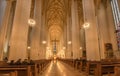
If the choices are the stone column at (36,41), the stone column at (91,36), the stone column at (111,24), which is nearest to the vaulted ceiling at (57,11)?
the stone column at (36,41)

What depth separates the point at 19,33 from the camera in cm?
916

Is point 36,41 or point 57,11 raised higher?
point 57,11

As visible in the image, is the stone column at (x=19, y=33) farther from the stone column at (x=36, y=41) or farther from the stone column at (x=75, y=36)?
the stone column at (x=75, y=36)

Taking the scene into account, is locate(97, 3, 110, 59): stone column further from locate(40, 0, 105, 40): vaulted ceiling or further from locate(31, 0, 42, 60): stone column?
locate(31, 0, 42, 60): stone column

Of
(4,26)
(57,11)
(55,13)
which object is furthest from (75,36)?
(55,13)

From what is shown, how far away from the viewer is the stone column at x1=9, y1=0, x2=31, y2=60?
862cm

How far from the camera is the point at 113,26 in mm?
17234

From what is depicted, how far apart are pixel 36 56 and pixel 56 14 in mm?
26316

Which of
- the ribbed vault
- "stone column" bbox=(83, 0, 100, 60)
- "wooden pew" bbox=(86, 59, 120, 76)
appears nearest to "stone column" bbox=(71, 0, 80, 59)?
"stone column" bbox=(83, 0, 100, 60)

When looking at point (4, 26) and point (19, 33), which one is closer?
point (19, 33)

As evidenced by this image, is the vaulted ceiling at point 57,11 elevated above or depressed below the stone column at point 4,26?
above

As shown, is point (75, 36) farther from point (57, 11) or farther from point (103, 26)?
point (57, 11)

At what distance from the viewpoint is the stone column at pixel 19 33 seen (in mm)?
8625

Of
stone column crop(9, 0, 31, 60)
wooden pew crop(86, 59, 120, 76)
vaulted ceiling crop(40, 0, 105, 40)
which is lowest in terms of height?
wooden pew crop(86, 59, 120, 76)
